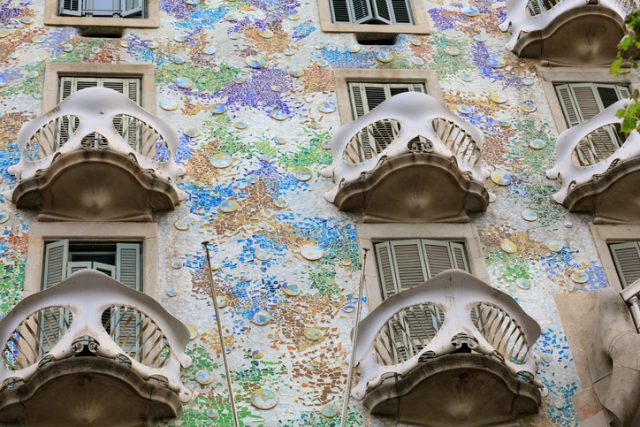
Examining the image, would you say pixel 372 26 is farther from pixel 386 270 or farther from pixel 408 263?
pixel 386 270

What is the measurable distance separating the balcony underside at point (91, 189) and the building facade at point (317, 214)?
30mm

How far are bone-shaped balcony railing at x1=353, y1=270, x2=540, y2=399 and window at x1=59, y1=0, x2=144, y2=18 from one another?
7.48 meters

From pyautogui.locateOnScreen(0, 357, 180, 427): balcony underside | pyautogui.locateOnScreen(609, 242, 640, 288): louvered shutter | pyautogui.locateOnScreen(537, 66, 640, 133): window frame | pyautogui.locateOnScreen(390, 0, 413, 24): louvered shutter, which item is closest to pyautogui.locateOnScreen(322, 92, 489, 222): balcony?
pyautogui.locateOnScreen(609, 242, 640, 288): louvered shutter

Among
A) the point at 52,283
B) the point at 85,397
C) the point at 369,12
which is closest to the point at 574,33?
the point at 369,12

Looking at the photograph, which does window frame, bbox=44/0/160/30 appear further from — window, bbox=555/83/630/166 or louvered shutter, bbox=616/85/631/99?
louvered shutter, bbox=616/85/631/99

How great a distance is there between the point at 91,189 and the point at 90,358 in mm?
3459

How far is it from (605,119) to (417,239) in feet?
10.8

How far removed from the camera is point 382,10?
2506 cm

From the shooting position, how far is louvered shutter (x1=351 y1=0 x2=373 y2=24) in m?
24.9

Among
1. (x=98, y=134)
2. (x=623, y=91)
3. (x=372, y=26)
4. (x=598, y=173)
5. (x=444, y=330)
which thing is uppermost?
(x=372, y=26)

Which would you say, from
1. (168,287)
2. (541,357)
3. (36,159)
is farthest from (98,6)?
(541,357)

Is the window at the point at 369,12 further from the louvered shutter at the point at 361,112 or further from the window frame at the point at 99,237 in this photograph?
the window frame at the point at 99,237

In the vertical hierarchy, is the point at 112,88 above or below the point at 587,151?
above

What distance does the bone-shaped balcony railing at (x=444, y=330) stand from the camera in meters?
19.0
